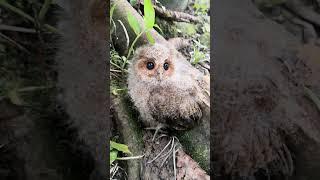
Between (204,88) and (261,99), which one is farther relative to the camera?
(204,88)

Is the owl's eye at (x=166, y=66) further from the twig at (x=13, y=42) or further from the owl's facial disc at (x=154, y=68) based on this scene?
the twig at (x=13, y=42)

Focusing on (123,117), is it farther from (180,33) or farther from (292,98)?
(292,98)

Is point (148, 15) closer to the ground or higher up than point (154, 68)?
higher up

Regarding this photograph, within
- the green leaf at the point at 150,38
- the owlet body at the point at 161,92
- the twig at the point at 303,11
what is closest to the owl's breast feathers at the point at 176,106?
the owlet body at the point at 161,92

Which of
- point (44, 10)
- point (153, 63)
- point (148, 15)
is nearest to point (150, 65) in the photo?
point (153, 63)

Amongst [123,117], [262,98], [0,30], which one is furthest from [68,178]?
[262,98]

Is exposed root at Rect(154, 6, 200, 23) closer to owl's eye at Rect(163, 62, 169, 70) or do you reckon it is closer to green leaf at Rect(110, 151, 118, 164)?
owl's eye at Rect(163, 62, 169, 70)

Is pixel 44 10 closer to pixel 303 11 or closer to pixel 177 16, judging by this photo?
pixel 177 16
